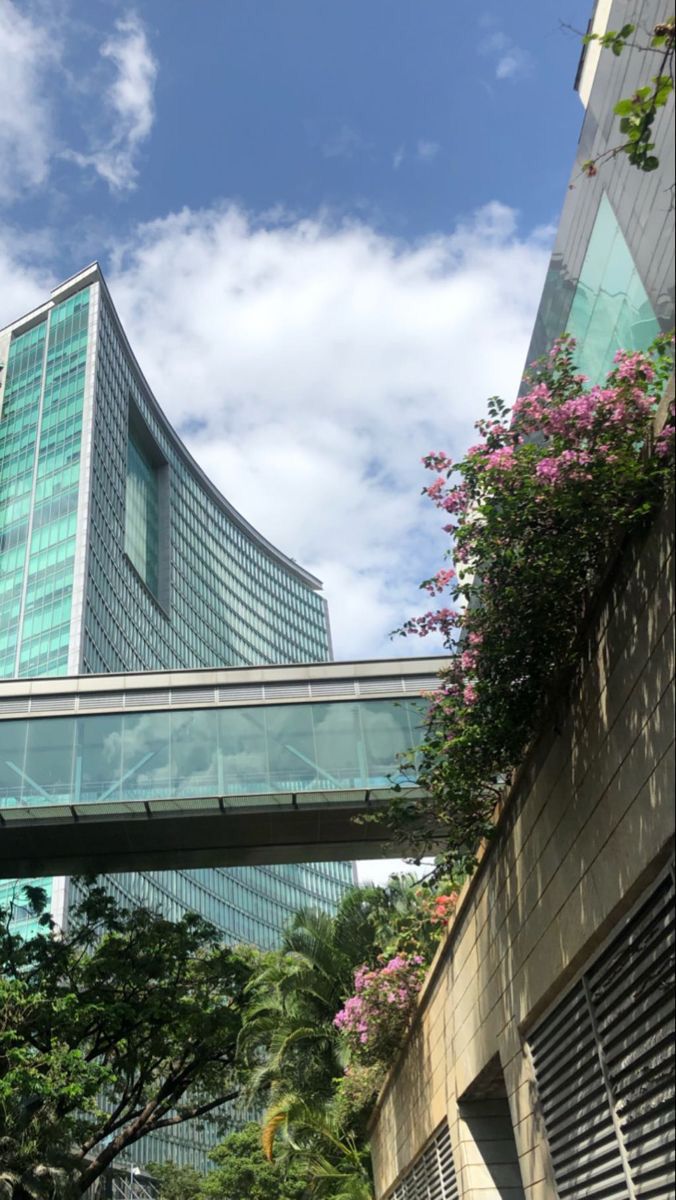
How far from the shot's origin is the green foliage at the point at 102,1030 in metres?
18.1

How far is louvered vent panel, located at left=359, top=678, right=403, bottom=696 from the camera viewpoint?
61.6 feet

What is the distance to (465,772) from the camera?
637cm

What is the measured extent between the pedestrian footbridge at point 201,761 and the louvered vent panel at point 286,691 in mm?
23

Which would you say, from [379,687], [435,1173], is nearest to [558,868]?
[435,1173]

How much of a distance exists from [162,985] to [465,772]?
55.9ft

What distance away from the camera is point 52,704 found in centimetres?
1878

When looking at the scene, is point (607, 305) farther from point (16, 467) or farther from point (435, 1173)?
point (16, 467)

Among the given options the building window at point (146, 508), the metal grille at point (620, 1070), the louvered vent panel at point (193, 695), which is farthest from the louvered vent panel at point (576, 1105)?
the building window at point (146, 508)

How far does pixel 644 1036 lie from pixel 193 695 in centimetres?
1474

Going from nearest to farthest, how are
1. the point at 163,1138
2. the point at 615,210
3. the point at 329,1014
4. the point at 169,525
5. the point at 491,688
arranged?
the point at 491,688, the point at 615,210, the point at 329,1014, the point at 163,1138, the point at 169,525

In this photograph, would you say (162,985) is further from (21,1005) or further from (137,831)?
(137,831)

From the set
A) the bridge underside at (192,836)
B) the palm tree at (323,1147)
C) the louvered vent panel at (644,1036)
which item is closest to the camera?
the louvered vent panel at (644,1036)

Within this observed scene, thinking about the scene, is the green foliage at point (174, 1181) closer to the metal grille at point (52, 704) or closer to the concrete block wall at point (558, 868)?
the metal grille at point (52, 704)

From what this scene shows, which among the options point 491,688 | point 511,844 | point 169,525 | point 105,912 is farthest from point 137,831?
point 169,525
